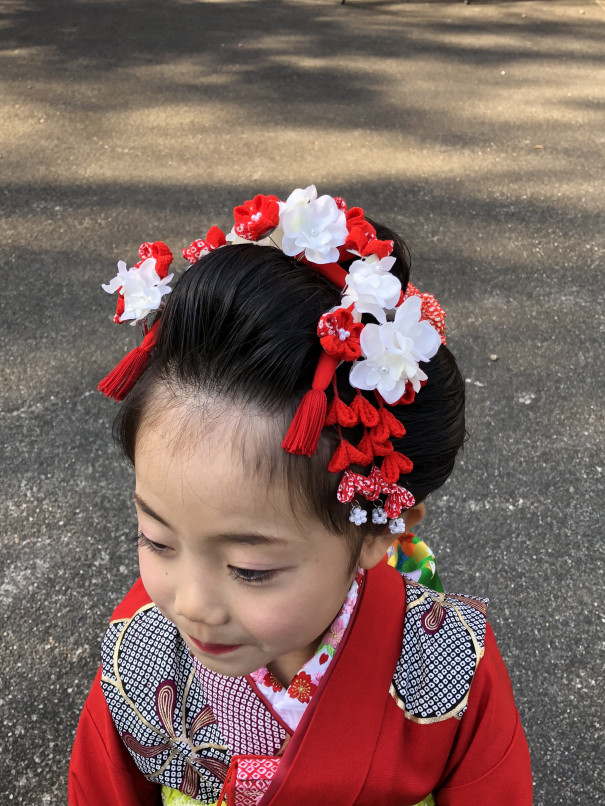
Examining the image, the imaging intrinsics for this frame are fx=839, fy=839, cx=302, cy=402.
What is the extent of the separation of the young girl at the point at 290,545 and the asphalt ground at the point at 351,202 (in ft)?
1.87

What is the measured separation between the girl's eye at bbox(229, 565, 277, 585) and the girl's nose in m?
0.03

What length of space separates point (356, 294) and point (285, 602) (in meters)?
0.35

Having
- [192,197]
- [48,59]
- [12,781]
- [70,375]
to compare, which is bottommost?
[12,781]

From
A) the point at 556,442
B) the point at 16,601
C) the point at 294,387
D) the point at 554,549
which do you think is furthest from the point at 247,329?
the point at 556,442

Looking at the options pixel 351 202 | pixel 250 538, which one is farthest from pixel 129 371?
pixel 351 202

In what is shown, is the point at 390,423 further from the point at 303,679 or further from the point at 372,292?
the point at 303,679

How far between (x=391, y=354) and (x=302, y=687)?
1.71 ft

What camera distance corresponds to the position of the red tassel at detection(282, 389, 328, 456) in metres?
0.84

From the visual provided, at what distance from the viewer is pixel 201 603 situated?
0.92m

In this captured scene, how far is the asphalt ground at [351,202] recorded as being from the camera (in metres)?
1.87

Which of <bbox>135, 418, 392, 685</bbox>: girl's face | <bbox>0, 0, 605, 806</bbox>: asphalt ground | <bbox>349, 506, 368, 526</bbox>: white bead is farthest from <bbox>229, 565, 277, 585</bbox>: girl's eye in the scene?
<bbox>0, 0, 605, 806</bbox>: asphalt ground

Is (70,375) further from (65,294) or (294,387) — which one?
(294,387)

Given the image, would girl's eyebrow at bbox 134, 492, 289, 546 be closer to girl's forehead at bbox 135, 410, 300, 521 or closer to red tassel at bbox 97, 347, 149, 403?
girl's forehead at bbox 135, 410, 300, 521

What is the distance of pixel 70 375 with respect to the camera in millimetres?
2484
